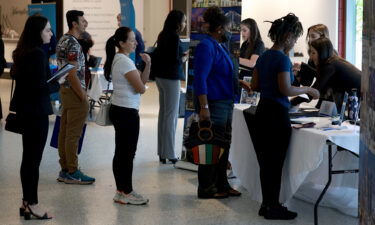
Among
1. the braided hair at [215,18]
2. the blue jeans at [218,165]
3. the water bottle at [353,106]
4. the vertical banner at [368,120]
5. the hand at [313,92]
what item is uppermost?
the braided hair at [215,18]

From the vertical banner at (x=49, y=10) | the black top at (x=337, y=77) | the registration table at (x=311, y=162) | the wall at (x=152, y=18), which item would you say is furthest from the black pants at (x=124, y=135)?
the wall at (x=152, y=18)

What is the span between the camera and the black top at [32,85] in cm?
415

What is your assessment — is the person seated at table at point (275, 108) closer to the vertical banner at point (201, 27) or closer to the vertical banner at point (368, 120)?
the vertical banner at point (201, 27)

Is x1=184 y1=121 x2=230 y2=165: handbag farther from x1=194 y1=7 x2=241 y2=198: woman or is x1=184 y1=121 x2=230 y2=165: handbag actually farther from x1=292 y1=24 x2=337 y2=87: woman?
x1=292 y1=24 x2=337 y2=87: woman

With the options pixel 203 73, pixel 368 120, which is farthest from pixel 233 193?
pixel 368 120

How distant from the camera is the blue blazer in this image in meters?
4.77

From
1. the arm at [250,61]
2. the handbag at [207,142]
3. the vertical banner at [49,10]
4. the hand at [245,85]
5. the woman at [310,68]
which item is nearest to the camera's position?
the handbag at [207,142]

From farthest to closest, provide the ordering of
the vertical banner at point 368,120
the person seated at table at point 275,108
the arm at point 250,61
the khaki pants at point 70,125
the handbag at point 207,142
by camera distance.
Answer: the arm at point 250,61, the khaki pants at point 70,125, the handbag at point 207,142, the person seated at table at point 275,108, the vertical banner at point 368,120

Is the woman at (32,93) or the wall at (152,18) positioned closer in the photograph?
the woman at (32,93)

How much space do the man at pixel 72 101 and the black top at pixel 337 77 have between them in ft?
6.24

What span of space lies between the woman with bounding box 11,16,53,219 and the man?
2.94ft

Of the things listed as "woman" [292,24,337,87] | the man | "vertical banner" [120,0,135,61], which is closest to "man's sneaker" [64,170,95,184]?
the man

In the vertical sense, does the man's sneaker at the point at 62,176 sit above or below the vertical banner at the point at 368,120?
below

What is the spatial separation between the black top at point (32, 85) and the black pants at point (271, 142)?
144 cm
